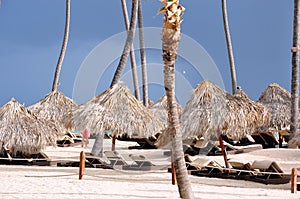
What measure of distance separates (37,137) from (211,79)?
528 cm

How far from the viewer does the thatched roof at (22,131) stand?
48.2 feet

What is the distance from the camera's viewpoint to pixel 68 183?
34.3 feet

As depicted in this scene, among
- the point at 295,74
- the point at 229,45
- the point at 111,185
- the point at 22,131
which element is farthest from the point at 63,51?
the point at 111,185

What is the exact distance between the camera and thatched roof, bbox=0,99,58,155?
1468 centimetres

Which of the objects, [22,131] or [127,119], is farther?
[127,119]

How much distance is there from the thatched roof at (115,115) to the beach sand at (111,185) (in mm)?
1831

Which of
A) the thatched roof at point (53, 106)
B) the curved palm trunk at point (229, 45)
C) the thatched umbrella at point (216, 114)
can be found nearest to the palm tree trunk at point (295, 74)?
the thatched umbrella at point (216, 114)

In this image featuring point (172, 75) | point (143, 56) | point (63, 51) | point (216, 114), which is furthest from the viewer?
point (143, 56)

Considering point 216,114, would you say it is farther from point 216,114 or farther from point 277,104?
point 277,104

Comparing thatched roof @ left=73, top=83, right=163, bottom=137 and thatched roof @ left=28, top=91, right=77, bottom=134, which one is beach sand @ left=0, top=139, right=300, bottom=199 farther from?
thatched roof @ left=28, top=91, right=77, bottom=134

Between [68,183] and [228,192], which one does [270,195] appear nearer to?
[228,192]

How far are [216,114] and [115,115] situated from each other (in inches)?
→ 118

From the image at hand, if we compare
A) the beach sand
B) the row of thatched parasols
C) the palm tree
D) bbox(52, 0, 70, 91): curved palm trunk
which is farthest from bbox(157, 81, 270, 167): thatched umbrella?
bbox(52, 0, 70, 91): curved palm trunk

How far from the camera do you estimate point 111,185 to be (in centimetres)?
1051
